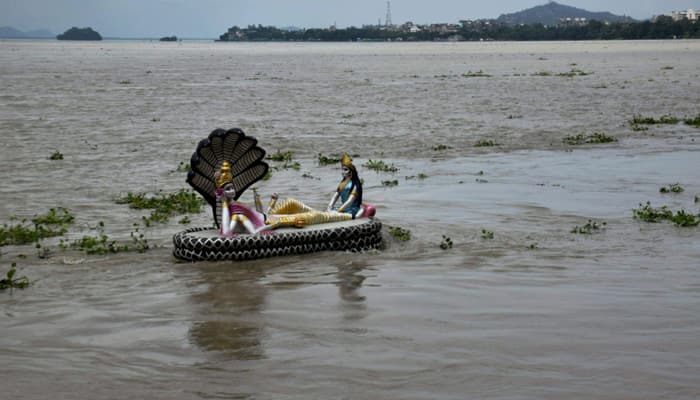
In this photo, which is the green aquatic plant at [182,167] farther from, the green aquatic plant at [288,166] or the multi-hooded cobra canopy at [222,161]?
the multi-hooded cobra canopy at [222,161]

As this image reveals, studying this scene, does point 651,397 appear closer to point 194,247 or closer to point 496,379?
point 496,379

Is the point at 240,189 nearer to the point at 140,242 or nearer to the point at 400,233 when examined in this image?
the point at 140,242

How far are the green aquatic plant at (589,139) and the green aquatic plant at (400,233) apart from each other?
13631 mm

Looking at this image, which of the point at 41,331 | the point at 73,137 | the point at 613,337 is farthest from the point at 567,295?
the point at 73,137

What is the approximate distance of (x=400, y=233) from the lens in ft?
47.5

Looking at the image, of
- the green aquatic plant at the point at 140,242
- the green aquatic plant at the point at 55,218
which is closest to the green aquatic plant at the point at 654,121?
the green aquatic plant at the point at 55,218

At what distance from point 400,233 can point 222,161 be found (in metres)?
3.26

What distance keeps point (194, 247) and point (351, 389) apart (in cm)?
506

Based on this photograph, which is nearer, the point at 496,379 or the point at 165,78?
the point at 496,379

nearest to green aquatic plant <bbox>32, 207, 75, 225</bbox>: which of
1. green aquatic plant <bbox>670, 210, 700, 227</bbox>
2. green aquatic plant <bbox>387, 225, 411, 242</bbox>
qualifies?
green aquatic plant <bbox>387, 225, 411, 242</bbox>

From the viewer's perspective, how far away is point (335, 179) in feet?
67.8

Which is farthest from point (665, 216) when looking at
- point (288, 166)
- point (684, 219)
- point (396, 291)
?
point (288, 166)

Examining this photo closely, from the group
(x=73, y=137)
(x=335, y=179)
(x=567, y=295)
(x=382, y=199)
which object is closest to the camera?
(x=567, y=295)

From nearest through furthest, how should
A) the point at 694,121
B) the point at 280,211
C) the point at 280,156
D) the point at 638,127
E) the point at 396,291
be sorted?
the point at 396,291
the point at 280,211
the point at 280,156
the point at 638,127
the point at 694,121
